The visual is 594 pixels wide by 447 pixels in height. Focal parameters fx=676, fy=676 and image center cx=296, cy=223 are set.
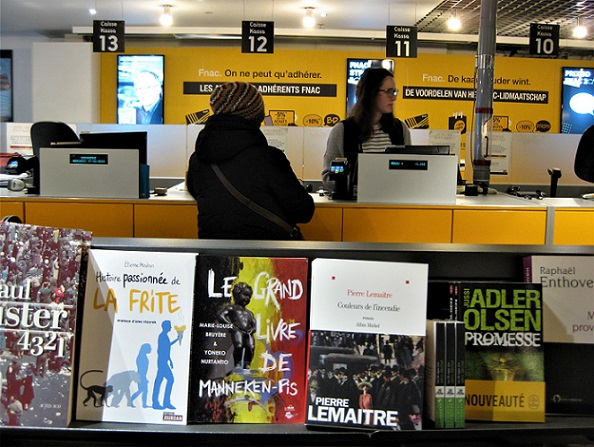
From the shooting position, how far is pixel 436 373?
1.36 meters

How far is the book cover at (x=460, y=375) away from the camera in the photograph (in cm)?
136

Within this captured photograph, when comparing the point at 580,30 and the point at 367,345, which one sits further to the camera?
the point at 580,30

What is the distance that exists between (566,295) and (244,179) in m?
1.53

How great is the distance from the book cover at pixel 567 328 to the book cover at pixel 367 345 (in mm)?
320

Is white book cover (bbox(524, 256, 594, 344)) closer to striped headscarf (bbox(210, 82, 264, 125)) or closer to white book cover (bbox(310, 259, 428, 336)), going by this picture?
white book cover (bbox(310, 259, 428, 336))

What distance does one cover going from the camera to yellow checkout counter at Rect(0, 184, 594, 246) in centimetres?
371

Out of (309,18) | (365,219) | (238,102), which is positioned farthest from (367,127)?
(309,18)

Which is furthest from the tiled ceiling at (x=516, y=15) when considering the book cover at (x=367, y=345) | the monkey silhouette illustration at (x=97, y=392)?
the monkey silhouette illustration at (x=97, y=392)

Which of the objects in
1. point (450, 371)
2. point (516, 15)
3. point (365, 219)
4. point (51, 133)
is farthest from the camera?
point (516, 15)

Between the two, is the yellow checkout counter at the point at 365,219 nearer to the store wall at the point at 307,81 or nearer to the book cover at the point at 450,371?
the book cover at the point at 450,371

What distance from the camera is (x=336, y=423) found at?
1.37 metres

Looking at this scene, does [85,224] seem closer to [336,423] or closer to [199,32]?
[336,423]

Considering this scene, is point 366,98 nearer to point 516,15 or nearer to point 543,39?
point 543,39

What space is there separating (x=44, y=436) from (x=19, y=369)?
0.15m
